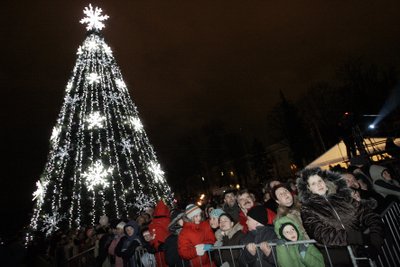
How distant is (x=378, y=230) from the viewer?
2.64 m

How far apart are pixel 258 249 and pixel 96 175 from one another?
11.8 m

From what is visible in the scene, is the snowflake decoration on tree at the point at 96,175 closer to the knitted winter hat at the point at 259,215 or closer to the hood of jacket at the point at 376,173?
the knitted winter hat at the point at 259,215

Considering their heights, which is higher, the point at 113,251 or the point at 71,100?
the point at 71,100

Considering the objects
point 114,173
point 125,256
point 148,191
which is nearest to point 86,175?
point 114,173

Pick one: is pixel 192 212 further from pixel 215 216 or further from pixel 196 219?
pixel 215 216

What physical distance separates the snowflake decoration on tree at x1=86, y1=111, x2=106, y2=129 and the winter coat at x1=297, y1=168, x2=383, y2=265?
13305mm

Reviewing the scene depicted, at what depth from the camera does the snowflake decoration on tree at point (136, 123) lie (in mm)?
16000

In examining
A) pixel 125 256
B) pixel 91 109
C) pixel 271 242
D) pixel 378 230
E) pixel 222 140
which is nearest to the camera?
pixel 378 230

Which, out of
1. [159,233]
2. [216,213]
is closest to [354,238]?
[216,213]

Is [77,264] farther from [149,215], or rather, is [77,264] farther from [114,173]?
[114,173]

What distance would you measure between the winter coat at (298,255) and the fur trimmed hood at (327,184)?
42 centimetres

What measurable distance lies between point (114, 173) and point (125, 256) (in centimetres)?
905

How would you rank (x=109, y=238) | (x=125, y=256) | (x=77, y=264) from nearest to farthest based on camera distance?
(x=125, y=256)
(x=109, y=238)
(x=77, y=264)

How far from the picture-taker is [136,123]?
638 inches
